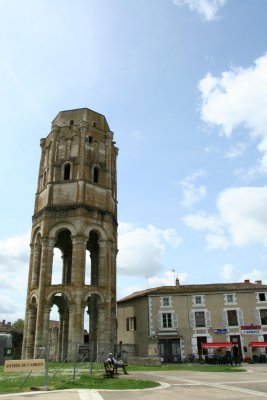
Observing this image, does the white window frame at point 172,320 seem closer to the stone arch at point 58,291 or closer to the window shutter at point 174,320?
the window shutter at point 174,320

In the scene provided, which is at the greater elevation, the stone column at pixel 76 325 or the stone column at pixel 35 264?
the stone column at pixel 35 264

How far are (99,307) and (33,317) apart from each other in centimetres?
595

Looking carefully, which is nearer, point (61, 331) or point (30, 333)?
point (30, 333)

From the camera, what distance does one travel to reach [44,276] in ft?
105

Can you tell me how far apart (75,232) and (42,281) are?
505 centimetres

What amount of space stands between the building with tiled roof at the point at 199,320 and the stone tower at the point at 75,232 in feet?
17.3

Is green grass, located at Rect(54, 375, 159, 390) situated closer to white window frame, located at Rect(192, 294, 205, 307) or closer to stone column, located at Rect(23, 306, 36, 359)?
stone column, located at Rect(23, 306, 36, 359)

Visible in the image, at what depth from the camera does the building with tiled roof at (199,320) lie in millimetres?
35844

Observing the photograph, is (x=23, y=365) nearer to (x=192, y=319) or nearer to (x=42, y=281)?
(x=42, y=281)

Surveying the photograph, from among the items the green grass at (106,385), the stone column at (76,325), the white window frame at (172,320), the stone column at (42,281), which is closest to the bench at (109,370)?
the green grass at (106,385)

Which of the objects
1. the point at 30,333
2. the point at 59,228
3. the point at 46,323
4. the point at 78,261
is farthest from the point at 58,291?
the point at 59,228

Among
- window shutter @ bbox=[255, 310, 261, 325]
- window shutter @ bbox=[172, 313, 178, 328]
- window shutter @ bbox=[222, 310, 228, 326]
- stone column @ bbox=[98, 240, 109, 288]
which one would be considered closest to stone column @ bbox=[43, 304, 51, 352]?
stone column @ bbox=[98, 240, 109, 288]

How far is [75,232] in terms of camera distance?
109ft

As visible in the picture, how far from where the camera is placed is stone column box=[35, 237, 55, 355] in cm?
3022
